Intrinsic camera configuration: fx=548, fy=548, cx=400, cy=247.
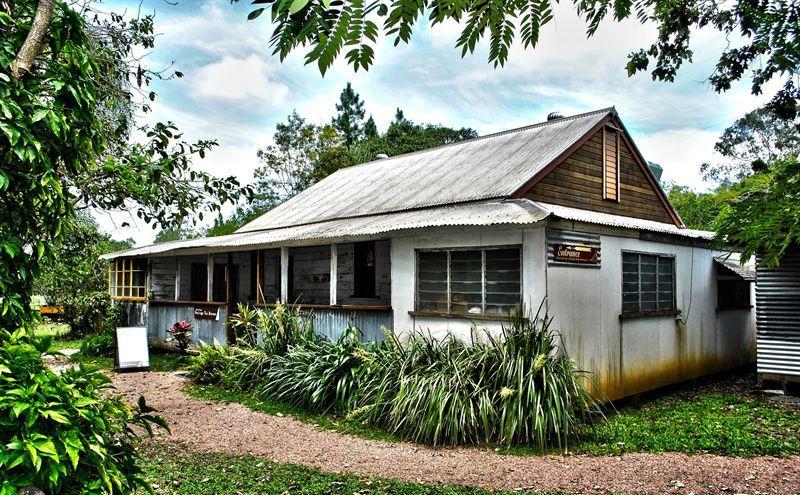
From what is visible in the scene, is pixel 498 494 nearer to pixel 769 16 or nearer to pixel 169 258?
pixel 769 16

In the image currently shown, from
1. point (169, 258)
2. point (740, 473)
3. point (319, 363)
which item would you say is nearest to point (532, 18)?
point (740, 473)

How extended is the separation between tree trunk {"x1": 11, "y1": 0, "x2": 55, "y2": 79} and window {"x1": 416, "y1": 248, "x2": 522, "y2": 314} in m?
7.13

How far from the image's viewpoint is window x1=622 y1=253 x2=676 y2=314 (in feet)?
33.9

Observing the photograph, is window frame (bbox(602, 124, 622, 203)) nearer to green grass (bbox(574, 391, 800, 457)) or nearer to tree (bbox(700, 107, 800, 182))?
green grass (bbox(574, 391, 800, 457))

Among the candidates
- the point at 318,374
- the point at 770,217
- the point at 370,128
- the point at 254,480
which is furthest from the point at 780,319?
the point at 370,128

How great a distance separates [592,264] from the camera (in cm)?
941

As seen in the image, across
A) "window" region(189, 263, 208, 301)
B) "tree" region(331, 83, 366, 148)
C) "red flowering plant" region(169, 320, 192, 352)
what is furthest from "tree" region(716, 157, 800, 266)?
"tree" region(331, 83, 366, 148)

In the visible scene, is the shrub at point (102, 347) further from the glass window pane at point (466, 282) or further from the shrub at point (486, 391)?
the glass window pane at point (466, 282)

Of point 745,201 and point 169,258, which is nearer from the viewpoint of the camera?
point 745,201

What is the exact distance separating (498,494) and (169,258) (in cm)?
1611

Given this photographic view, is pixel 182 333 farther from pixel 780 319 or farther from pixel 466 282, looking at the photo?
pixel 780 319

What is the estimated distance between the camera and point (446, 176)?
531 inches

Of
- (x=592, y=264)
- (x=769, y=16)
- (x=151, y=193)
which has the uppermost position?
(x=769, y=16)

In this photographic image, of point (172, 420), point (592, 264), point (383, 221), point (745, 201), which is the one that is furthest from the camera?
point (383, 221)
